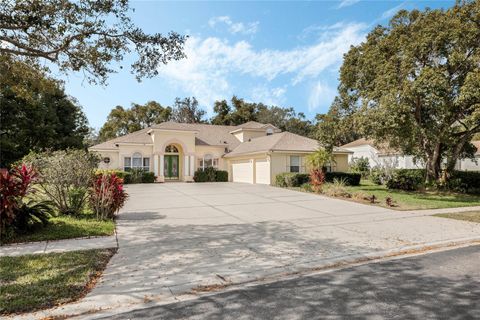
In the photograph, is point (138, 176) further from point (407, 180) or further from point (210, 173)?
point (407, 180)

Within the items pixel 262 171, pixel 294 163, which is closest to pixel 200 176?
pixel 262 171

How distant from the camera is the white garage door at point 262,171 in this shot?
83.9 ft

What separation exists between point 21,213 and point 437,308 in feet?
28.8

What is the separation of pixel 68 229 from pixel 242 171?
2205 cm

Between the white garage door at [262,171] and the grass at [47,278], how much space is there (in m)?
19.5

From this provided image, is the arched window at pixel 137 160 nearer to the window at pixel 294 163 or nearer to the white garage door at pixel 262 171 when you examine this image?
the white garage door at pixel 262 171

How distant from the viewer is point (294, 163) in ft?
84.8

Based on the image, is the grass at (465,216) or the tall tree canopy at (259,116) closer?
the grass at (465,216)

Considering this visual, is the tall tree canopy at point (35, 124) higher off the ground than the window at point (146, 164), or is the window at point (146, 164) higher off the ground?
the tall tree canopy at point (35, 124)

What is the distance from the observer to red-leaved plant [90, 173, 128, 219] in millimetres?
10078

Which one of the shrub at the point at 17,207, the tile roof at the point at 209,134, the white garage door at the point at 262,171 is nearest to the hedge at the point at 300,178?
the white garage door at the point at 262,171

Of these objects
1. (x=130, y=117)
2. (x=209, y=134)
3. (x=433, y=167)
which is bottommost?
(x=433, y=167)

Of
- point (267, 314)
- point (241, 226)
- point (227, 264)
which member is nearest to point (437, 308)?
Result: point (267, 314)

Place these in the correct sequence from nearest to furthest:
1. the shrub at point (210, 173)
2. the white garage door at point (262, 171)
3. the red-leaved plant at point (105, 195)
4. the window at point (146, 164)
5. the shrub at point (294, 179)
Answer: the red-leaved plant at point (105, 195), the shrub at point (294, 179), the white garage door at point (262, 171), the window at point (146, 164), the shrub at point (210, 173)
